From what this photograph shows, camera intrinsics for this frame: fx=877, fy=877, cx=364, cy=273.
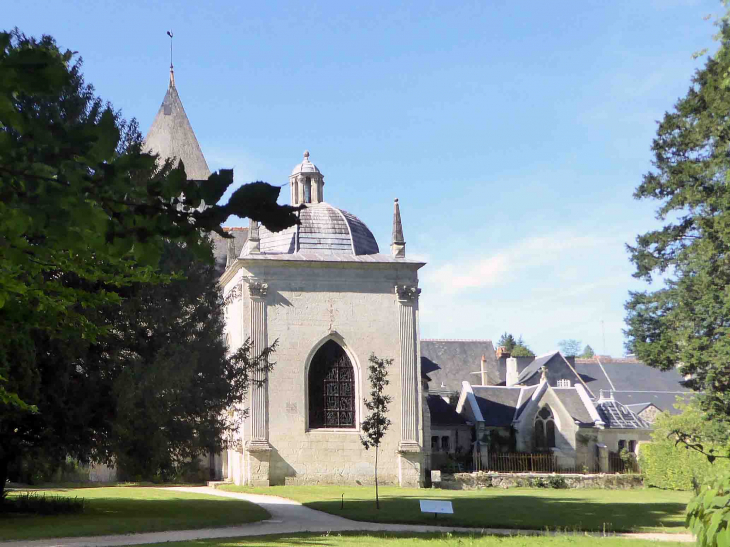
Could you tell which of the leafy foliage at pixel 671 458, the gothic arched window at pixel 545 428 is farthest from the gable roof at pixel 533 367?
the leafy foliage at pixel 671 458

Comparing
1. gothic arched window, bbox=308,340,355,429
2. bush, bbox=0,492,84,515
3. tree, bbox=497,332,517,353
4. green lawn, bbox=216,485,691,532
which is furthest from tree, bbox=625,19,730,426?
tree, bbox=497,332,517,353

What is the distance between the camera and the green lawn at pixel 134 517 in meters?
15.3

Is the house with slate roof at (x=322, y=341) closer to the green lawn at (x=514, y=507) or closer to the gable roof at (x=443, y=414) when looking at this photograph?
the green lawn at (x=514, y=507)

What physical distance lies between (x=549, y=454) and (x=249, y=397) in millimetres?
14031

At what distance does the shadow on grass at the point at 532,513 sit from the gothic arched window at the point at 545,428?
12833mm

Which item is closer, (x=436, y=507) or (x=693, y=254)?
(x=436, y=507)

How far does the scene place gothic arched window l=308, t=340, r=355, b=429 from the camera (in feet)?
105

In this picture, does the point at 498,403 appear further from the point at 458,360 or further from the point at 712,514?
the point at 712,514

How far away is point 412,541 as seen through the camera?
46.1 feet

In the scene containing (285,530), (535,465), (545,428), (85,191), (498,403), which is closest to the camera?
(85,191)

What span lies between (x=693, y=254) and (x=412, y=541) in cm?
1604

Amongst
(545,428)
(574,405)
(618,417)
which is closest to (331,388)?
(545,428)

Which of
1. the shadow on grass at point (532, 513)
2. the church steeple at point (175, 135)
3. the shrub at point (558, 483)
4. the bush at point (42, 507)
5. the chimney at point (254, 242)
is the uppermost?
the church steeple at point (175, 135)

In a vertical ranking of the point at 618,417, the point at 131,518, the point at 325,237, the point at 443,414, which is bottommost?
the point at 131,518
